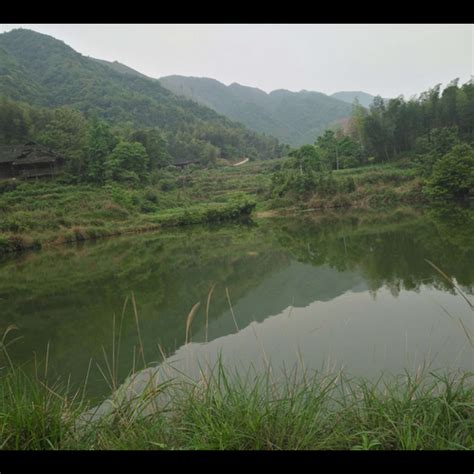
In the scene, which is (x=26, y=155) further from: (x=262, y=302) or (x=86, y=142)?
(x=262, y=302)

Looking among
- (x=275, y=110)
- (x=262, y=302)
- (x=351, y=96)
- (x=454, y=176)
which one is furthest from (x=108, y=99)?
Answer: (x=351, y=96)

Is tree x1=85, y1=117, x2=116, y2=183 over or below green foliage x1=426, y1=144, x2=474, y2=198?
over

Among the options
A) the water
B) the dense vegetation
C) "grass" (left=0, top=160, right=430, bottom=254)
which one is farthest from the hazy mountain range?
the water

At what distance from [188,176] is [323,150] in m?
13.1

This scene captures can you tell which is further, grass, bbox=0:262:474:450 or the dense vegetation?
the dense vegetation

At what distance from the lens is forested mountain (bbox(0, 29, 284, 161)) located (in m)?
51.3

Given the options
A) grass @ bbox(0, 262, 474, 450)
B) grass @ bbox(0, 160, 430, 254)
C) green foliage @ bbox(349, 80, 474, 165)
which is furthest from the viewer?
green foliage @ bbox(349, 80, 474, 165)

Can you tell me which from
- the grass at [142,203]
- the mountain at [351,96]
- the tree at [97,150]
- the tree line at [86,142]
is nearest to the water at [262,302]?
the grass at [142,203]

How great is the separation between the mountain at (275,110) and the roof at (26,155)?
70.9 meters

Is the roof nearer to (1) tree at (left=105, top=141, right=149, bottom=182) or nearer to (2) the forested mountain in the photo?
(1) tree at (left=105, top=141, right=149, bottom=182)

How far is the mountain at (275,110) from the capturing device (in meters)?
102

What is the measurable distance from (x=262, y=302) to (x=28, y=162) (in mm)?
23872

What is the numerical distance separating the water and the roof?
13227 mm
